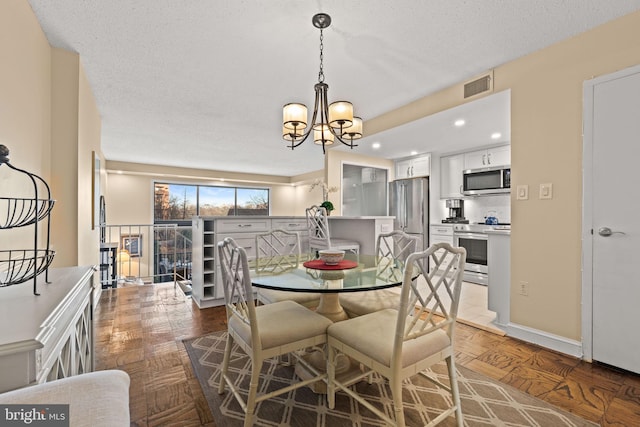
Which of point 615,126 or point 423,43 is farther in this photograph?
point 423,43

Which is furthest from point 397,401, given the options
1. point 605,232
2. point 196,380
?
point 605,232

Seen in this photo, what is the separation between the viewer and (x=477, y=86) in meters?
2.77

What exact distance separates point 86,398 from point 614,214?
2.88 meters

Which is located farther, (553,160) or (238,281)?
(553,160)

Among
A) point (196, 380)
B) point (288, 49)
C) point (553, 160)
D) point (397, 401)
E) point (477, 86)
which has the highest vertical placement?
point (288, 49)

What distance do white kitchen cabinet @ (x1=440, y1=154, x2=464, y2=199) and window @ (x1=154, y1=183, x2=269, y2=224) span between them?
5890mm

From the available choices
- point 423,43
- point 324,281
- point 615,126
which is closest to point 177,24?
point 423,43

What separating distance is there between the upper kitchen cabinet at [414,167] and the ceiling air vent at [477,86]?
2216 mm

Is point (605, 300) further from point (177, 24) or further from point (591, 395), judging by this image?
point (177, 24)

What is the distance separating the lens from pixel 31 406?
63cm

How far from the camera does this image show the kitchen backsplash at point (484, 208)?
4.46m

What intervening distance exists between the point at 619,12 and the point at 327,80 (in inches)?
84.4

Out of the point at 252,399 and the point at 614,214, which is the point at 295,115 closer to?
the point at 252,399

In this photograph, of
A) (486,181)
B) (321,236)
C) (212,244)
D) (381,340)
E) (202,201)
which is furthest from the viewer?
(202,201)
